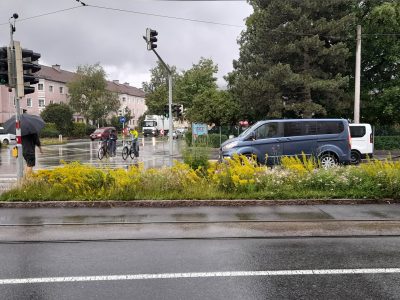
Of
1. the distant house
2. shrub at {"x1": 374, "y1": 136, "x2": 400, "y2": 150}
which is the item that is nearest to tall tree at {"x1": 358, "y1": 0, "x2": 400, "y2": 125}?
shrub at {"x1": 374, "y1": 136, "x2": 400, "y2": 150}

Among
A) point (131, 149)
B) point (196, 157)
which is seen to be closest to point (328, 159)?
point (196, 157)

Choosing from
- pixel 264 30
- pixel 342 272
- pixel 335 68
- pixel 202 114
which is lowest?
pixel 342 272

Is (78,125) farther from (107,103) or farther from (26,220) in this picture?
(26,220)

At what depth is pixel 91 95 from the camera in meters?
61.9

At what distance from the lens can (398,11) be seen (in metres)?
25.4

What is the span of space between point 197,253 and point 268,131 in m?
9.14

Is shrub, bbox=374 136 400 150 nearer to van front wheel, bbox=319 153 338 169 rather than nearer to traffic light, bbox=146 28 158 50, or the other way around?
van front wheel, bbox=319 153 338 169

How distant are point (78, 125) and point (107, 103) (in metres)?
7.82

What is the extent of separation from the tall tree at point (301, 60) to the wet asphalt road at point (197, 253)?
18671 millimetres

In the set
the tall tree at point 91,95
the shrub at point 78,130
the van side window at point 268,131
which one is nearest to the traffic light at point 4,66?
the van side window at point 268,131

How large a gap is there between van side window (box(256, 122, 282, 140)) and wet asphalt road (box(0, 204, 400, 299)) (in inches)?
236

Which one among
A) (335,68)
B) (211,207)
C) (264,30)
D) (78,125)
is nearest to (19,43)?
(211,207)

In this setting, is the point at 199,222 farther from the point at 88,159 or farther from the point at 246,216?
the point at 88,159

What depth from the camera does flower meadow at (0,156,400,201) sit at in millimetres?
8859
